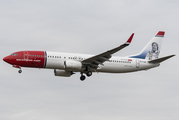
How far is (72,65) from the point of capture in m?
56.2

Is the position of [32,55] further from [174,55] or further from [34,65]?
[174,55]

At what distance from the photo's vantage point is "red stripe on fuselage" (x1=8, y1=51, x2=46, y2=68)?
182ft

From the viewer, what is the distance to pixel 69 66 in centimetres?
5591

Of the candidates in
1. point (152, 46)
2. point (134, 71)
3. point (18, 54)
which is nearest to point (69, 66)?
point (18, 54)

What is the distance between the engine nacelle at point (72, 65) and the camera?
55906mm

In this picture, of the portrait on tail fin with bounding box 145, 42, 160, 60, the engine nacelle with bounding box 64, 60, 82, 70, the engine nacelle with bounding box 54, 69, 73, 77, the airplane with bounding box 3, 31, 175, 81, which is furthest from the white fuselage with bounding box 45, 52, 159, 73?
the engine nacelle with bounding box 54, 69, 73, 77

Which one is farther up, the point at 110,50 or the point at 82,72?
the point at 110,50

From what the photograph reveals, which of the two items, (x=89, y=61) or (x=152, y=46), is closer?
(x=89, y=61)

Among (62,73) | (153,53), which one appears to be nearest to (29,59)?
(62,73)

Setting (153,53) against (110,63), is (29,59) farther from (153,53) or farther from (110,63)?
(153,53)

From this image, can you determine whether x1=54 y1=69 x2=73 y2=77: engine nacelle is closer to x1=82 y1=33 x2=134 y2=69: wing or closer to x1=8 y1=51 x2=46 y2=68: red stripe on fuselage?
x1=82 y1=33 x2=134 y2=69: wing

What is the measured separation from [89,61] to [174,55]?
12.6 m

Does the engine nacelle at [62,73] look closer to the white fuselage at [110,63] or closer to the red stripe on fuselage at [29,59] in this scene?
the white fuselage at [110,63]

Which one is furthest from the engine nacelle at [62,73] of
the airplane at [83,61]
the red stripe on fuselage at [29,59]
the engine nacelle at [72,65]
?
the red stripe on fuselage at [29,59]
